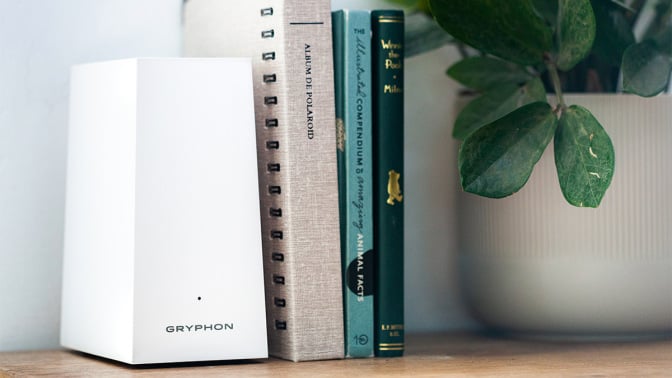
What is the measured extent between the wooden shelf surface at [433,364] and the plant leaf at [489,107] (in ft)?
0.68

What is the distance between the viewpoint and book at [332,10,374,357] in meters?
0.75

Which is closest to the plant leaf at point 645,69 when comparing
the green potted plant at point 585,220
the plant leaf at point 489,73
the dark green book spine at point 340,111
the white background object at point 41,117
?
the green potted plant at point 585,220

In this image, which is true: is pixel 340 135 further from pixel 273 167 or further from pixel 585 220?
pixel 585 220

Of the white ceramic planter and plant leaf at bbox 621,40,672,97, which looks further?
the white ceramic planter

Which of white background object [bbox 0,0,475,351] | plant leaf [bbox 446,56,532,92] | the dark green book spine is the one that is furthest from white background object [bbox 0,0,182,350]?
plant leaf [bbox 446,56,532,92]

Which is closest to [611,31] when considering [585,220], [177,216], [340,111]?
[585,220]

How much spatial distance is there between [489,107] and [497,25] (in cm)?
12

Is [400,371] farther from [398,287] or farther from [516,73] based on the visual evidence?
[516,73]

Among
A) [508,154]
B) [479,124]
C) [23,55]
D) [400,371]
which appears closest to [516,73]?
[479,124]

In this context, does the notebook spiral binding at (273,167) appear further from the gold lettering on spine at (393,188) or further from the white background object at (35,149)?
the white background object at (35,149)

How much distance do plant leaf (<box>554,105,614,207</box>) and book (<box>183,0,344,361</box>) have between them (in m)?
0.18

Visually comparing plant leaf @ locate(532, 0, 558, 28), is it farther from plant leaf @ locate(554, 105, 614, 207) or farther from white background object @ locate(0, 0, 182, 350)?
white background object @ locate(0, 0, 182, 350)

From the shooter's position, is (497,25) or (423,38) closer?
(497,25)

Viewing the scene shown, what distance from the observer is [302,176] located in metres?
0.74
